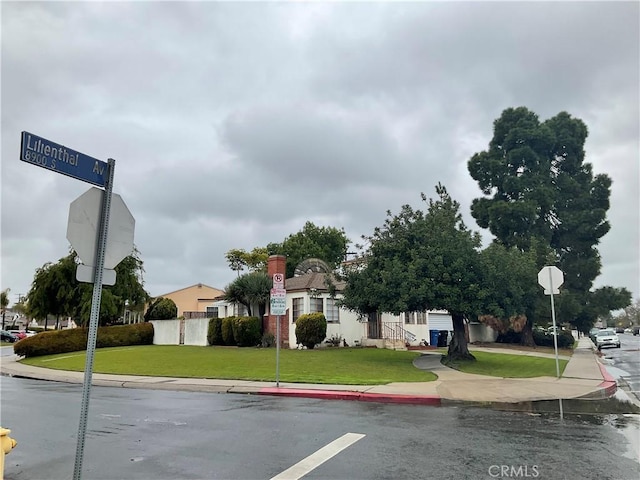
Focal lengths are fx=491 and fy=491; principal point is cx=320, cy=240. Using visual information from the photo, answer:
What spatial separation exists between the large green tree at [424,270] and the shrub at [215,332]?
13.1 m

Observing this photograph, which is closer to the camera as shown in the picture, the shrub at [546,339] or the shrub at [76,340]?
the shrub at [76,340]

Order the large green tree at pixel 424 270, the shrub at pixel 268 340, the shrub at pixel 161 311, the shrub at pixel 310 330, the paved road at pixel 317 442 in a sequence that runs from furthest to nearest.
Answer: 1. the shrub at pixel 161 311
2. the shrub at pixel 268 340
3. the shrub at pixel 310 330
4. the large green tree at pixel 424 270
5. the paved road at pixel 317 442

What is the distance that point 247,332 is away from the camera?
96.2 ft

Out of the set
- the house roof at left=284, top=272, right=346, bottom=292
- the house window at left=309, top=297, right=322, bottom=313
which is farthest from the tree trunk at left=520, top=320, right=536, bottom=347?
the house window at left=309, top=297, right=322, bottom=313

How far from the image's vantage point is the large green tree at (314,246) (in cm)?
6112

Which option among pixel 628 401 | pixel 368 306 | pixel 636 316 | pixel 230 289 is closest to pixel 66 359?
pixel 230 289

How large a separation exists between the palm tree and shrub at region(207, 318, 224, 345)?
3.26 m

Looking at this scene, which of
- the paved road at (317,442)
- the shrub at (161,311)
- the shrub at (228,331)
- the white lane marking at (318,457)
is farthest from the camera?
the shrub at (161,311)

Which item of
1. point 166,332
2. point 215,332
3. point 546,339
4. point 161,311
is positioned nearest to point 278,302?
point 215,332

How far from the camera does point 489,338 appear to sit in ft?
139

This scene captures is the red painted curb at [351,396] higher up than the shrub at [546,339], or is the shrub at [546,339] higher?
the shrub at [546,339]

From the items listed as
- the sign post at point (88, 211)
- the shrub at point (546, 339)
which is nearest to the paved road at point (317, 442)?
the sign post at point (88, 211)

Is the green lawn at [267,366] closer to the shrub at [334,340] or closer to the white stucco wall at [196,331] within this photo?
the shrub at [334,340]

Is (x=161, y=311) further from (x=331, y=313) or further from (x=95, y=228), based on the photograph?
(x=95, y=228)
